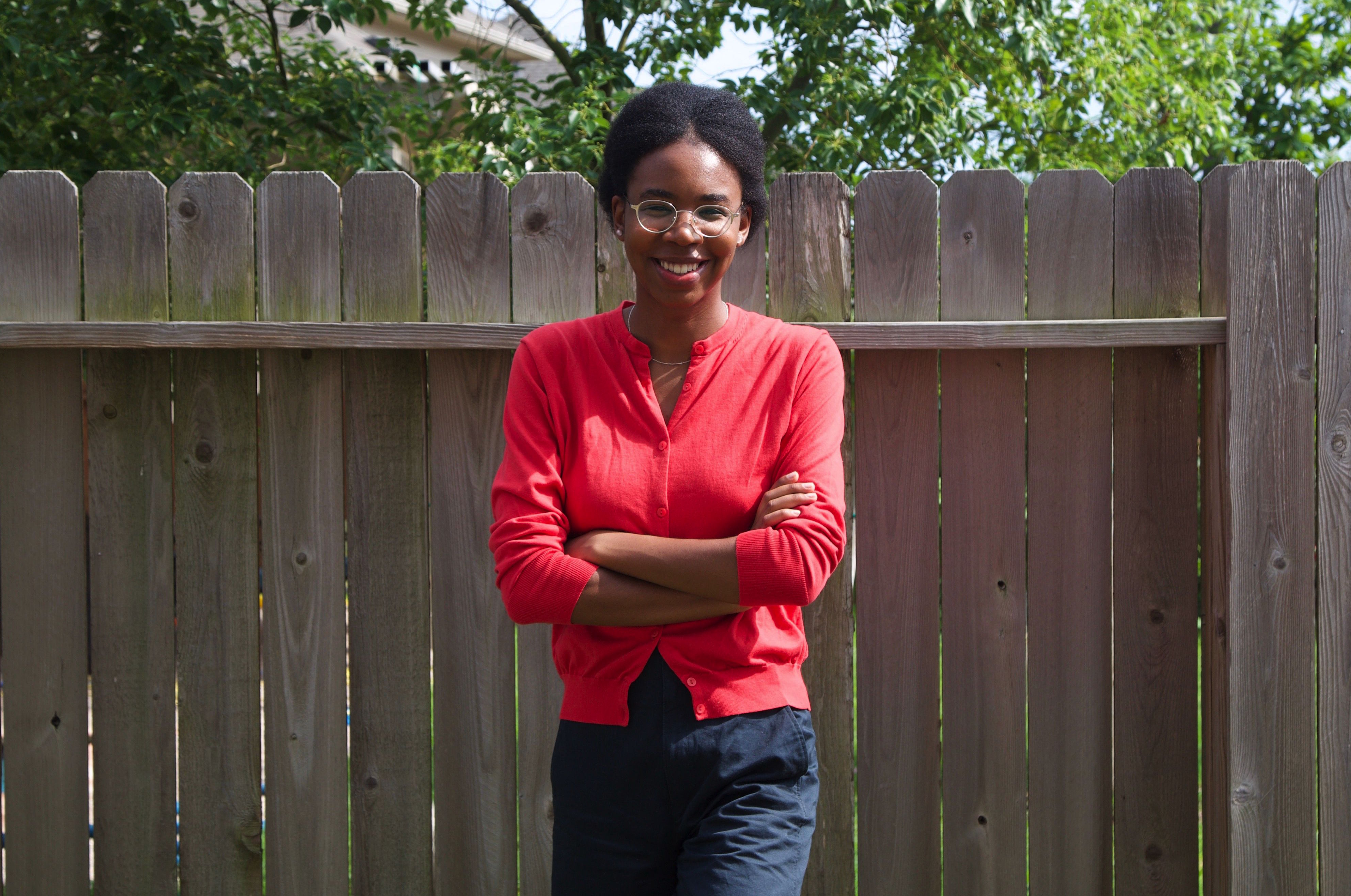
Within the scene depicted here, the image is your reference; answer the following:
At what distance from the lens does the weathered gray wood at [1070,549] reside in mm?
2807

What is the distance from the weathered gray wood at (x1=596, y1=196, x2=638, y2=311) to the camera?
2.88 m

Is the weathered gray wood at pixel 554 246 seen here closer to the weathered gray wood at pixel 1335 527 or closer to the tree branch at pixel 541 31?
the weathered gray wood at pixel 1335 527

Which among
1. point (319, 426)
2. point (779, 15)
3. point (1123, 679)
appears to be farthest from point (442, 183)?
point (779, 15)

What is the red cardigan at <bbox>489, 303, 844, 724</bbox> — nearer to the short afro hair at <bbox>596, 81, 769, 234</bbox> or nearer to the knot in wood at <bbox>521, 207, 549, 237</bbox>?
the short afro hair at <bbox>596, 81, 769, 234</bbox>

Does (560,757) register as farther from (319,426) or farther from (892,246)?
(892,246)

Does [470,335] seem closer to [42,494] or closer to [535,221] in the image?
[535,221]

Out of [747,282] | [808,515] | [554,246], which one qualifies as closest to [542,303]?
[554,246]

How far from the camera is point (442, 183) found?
2912 millimetres

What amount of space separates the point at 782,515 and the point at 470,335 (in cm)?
119

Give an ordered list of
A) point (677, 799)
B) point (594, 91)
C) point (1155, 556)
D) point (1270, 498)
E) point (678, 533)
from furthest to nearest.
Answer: point (594, 91)
point (1155, 556)
point (1270, 498)
point (678, 533)
point (677, 799)

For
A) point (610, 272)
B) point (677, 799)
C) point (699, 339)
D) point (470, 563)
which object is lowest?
point (677, 799)

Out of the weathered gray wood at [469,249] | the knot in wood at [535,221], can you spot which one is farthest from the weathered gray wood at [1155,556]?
the weathered gray wood at [469,249]

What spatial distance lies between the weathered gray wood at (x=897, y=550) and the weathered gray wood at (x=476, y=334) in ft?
0.32

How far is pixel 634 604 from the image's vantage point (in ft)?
6.48
